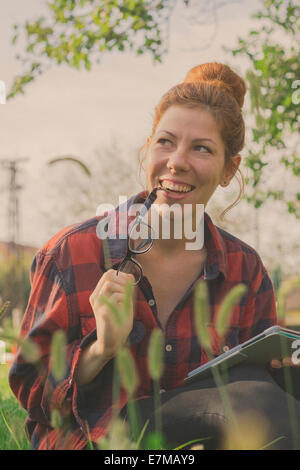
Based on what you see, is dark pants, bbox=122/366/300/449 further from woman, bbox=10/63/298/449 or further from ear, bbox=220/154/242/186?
ear, bbox=220/154/242/186

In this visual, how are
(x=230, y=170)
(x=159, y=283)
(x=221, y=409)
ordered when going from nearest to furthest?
(x=221, y=409), (x=159, y=283), (x=230, y=170)

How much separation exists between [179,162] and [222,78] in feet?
1.95

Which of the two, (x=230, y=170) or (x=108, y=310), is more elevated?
(x=230, y=170)

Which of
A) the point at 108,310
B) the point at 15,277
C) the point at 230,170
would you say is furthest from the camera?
the point at 15,277

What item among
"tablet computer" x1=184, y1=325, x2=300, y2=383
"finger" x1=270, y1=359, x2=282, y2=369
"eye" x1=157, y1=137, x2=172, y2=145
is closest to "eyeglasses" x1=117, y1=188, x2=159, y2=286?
"eye" x1=157, y1=137, x2=172, y2=145

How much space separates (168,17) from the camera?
495 cm

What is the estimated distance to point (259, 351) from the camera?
187 centimetres

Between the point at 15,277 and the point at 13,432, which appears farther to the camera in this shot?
the point at 15,277

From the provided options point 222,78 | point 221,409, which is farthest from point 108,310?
point 222,78

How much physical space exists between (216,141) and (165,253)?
1.63ft

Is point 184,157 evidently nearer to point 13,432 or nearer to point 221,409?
point 221,409

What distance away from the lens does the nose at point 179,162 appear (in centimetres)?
221

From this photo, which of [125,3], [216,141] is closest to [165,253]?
[216,141]
